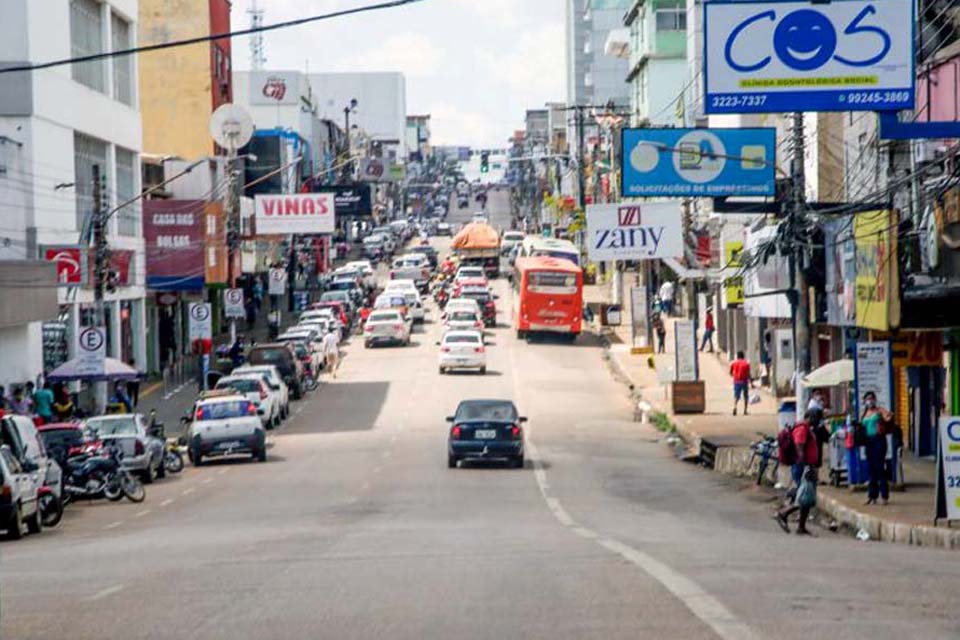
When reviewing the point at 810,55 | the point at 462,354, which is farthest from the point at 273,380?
the point at 810,55

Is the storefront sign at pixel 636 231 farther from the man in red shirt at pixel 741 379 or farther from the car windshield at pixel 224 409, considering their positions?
the car windshield at pixel 224 409

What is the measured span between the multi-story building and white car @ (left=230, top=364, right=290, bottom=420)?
39084 millimetres

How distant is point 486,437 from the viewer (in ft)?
129

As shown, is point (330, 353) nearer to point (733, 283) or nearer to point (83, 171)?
point (83, 171)

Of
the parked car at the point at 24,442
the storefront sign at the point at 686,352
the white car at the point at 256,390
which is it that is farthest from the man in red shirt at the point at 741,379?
the parked car at the point at 24,442

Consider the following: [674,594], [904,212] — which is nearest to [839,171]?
[904,212]

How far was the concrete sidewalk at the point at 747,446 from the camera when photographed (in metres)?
26.5

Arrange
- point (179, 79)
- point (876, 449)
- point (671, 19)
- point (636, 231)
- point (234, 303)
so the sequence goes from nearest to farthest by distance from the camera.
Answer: point (876, 449) < point (636, 231) < point (234, 303) < point (179, 79) < point (671, 19)

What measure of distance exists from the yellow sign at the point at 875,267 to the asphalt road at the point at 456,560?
13.7 ft

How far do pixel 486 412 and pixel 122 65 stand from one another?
32608 mm

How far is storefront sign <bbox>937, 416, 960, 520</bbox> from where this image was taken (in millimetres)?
24125

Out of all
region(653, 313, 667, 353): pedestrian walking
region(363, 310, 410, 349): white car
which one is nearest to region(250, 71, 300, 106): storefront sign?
region(363, 310, 410, 349): white car

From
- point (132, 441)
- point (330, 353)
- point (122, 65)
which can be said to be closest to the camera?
point (132, 441)

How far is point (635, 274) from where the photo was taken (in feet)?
336
